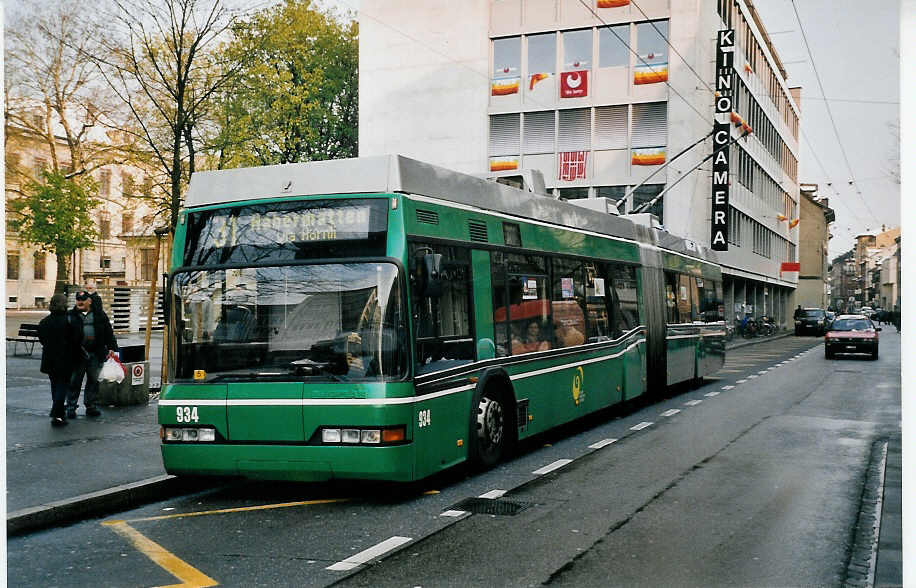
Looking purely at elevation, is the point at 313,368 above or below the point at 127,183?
below

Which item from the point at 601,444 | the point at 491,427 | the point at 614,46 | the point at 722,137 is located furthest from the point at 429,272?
the point at 722,137

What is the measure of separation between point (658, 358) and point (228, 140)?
1349cm

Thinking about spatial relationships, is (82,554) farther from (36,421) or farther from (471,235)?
(36,421)

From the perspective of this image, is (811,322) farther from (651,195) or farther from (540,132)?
(540,132)

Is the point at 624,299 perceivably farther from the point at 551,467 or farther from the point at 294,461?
the point at 294,461

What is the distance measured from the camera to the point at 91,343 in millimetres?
13906

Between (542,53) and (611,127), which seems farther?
(542,53)

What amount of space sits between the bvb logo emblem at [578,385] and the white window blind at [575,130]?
27856 mm

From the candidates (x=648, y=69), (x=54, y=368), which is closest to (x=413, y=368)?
(x=54, y=368)

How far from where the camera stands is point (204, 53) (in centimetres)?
1980

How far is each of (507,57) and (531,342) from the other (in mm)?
31313

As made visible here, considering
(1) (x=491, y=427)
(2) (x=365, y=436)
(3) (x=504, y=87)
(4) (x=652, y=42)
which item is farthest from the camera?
(3) (x=504, y=87)

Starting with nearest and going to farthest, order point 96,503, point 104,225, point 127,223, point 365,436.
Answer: point 365,436 → point 96,503 → point 104,225 → point 127,223

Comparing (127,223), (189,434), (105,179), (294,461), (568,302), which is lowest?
(294,461)
